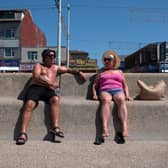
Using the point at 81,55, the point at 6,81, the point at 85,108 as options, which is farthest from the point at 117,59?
the point at 81,55

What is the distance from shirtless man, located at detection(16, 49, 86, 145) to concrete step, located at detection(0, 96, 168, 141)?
6.4 inches

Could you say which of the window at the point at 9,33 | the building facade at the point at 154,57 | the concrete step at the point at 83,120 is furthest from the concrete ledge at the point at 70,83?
the window at the point at 9,33

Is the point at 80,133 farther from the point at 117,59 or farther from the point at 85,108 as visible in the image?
the point at 117,59

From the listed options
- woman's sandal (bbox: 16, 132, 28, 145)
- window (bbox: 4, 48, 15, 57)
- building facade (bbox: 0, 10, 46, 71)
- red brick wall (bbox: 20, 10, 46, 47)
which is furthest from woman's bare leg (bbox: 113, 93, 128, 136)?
red brick wall (bbox: 20, 10, 46, 47)

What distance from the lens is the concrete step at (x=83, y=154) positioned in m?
4.75

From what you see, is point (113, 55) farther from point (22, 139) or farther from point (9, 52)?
point (9, 52)

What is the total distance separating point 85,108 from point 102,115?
36 centimetres

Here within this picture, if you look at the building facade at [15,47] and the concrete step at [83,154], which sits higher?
the building facade at [15,47]

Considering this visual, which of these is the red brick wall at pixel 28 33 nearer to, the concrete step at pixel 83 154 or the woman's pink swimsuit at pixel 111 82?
the woman's pink swimsuit at pixel 111 82

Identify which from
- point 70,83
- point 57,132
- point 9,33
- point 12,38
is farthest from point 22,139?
point 9,33

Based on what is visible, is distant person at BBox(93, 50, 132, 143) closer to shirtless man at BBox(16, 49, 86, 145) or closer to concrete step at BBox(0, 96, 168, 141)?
concrete step at BBox(0, 96, 168, 141)

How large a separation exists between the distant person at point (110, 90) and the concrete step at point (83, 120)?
21 centimetres

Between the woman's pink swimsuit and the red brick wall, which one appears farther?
the red brick wall

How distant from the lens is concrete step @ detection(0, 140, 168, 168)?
15.6 feet
